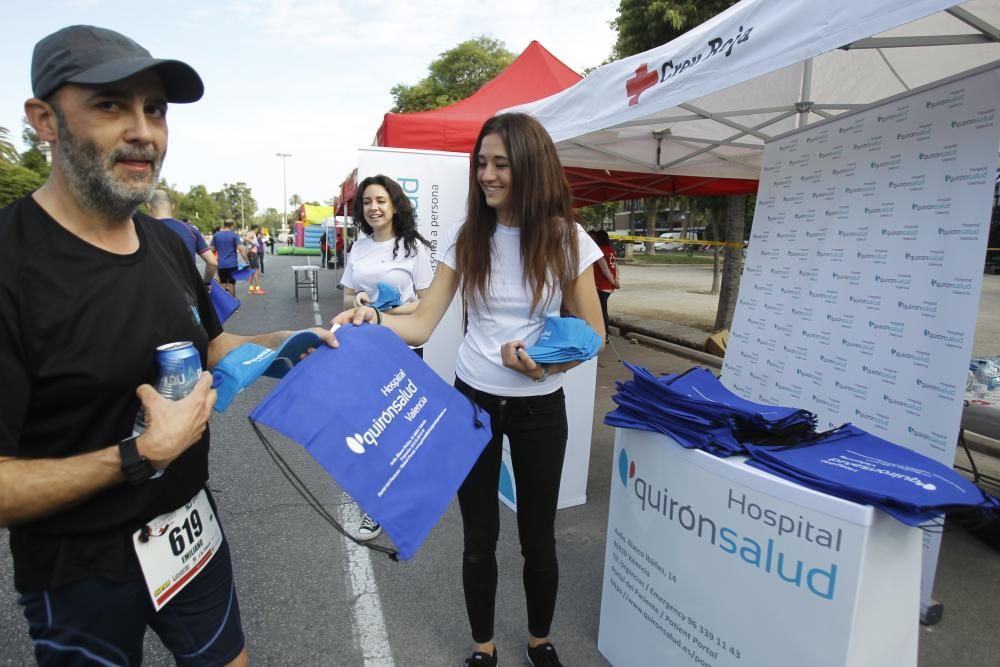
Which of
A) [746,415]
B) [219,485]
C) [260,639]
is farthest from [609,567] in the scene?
[219,485]

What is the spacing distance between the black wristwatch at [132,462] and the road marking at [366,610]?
157cm

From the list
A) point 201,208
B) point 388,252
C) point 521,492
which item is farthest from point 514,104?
point 201,208

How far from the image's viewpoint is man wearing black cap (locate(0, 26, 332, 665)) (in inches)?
38.0

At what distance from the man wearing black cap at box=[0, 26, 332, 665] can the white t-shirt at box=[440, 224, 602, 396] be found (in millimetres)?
894

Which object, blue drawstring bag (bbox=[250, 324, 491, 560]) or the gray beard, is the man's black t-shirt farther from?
blue drawstring bag (bbox=[250, 324, 491, 560])

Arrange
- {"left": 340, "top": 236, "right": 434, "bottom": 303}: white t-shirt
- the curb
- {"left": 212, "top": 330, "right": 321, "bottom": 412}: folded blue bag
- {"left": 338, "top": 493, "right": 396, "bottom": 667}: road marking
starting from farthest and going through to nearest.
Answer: the curb
{"left": 340, "top": 236, "right": 434, "bottom": 303}: white t-shirt
{"left": 338, "top": 493, "right": 396, "bottom": 667}: road marking
{"left": 212, "top": 330, "right": 321, "bottom": 412}: folded blue bag

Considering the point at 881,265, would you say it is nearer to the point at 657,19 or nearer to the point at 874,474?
the point at 874,474

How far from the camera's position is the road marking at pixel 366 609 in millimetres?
2209

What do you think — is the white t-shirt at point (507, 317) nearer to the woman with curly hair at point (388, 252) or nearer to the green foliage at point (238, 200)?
the woman with curly hair at point (388, 252)

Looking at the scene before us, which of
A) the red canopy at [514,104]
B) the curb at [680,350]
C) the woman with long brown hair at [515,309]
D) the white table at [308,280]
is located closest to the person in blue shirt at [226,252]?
the white table at [308,280]

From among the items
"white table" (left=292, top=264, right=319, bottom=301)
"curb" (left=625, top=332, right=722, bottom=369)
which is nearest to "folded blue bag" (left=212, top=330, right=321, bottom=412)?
"curb" (left=625, top=332, right=722, bottom=369)

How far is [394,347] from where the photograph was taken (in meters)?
1.50

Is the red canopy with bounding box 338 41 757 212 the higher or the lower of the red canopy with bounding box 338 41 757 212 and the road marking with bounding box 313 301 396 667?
the higher

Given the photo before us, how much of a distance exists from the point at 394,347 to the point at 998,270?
3536 cm
